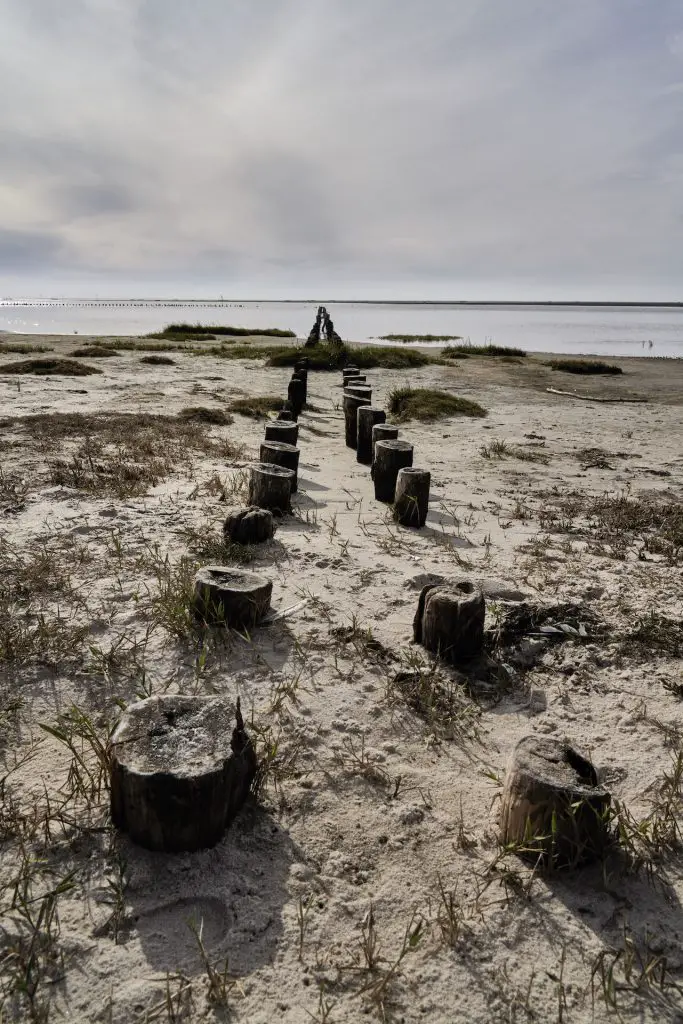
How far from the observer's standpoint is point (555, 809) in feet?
7.06

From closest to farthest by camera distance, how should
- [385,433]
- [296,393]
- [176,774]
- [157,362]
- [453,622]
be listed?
1. [176,774]
2. [453,622]
3. [385,433]
4. [296,393]
5. [157,362]

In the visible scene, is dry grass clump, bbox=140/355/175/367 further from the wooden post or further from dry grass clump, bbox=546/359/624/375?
the wooden post

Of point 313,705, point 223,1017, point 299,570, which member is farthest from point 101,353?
point 223,1017

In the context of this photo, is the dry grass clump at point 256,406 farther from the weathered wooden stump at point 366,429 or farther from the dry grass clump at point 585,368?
the dry grass clump at point 585,368

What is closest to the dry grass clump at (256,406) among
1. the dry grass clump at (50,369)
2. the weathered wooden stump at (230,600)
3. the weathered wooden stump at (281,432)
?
the weathered wooden stump at (281,432)

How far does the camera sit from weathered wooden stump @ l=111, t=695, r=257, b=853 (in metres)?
2.09

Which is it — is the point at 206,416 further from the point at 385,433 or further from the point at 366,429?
the point at 385,433

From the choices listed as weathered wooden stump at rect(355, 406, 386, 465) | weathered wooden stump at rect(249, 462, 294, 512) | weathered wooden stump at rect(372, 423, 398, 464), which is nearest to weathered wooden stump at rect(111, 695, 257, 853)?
weathered wooden stump at rect(249, 462, 294, 512)

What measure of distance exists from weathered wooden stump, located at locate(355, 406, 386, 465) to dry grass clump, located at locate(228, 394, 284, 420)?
112 inches

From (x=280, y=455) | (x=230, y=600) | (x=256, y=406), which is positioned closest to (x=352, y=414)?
(x=256, y=406)

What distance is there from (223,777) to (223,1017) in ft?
2.16

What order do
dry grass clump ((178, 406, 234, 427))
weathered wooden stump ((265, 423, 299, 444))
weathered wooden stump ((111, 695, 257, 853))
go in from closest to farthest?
weathered wooden stump ((111, 695, 257, 853)) → weathered wooden stump ((265, 423, 299, 444)) → dry grass clump ((178, 406, 234, 427))

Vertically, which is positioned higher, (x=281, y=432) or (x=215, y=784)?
(x=281, y=432)

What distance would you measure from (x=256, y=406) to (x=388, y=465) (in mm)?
5384
